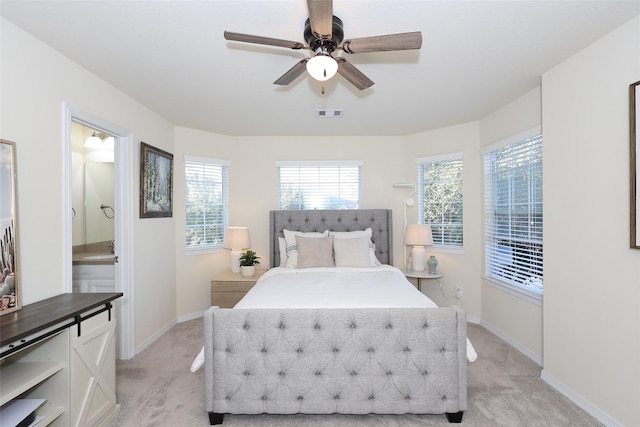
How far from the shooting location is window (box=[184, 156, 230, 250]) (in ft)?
14.0

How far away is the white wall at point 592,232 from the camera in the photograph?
1945 mm

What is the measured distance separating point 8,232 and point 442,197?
433 centimetres

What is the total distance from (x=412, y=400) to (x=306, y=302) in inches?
37.1

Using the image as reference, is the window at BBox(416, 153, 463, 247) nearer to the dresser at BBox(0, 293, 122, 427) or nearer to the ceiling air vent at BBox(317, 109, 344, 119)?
the ceiling air vent at BBox(317, 109, 344, 119)

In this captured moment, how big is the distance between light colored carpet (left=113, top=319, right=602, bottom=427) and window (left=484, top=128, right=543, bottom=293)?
2.81 ft

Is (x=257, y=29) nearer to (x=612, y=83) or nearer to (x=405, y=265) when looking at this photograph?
(x=612, y=83)

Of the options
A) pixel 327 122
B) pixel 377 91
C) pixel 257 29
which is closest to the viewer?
pixel 257 29

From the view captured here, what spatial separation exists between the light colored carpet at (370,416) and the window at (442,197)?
62.0 inches

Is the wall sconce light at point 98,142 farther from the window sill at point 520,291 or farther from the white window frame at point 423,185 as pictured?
the window sill at point 520,291

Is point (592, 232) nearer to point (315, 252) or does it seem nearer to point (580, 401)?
point (580, 401)

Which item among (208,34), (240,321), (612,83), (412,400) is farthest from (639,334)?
(208,34)

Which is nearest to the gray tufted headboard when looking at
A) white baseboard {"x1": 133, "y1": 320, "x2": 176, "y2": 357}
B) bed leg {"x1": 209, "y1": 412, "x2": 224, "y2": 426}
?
white baseboard {"x1": 133, "y1": 320, "x2": 176, "y2": 357}

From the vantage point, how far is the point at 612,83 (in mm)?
2031

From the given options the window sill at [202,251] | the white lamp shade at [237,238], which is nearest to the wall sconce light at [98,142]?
the window sill at [202,251]
